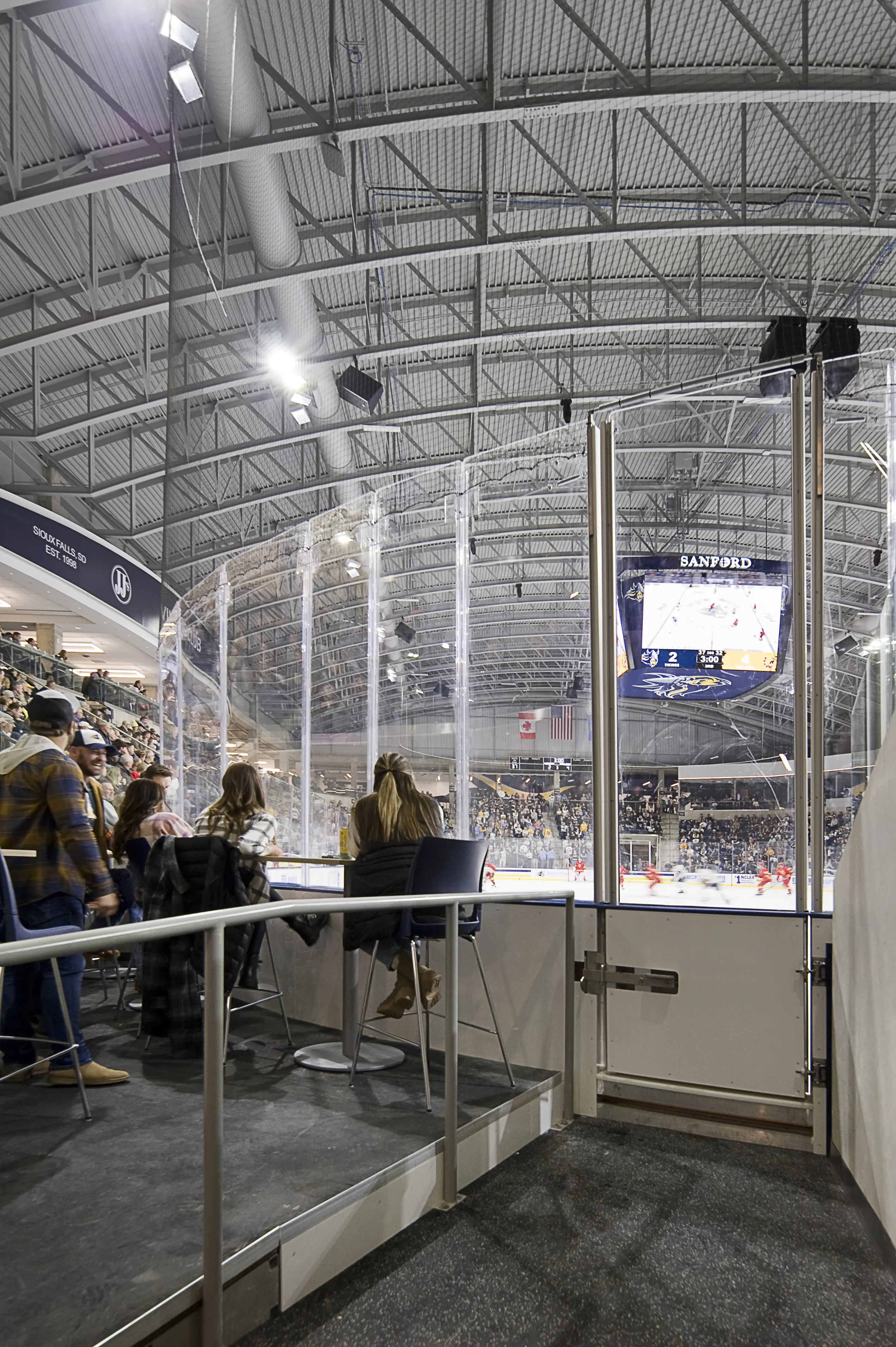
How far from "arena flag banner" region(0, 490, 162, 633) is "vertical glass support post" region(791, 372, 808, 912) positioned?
10861mm

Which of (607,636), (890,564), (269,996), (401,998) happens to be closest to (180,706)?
(269,996)

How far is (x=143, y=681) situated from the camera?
21625mm

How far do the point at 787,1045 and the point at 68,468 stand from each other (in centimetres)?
1436

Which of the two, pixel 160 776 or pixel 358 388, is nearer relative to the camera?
pixel 160 776

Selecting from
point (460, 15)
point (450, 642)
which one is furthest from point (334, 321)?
point (450, 642)

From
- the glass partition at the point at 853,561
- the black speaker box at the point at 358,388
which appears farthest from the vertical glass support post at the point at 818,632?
the black speaker box at the point at 358,388

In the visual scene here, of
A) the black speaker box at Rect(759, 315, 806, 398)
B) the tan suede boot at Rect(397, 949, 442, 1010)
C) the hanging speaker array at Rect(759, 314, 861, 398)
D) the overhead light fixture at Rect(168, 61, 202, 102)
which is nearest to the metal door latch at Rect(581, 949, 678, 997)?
the tan suede boot at Rect(397, 949, 442, 1010)

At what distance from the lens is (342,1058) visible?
3.53 m

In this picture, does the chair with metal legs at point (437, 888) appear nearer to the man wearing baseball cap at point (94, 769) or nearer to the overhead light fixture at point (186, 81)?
the man wearing baseball cap at point (94, 769)

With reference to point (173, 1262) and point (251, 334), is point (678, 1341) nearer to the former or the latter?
point (173, 1262)

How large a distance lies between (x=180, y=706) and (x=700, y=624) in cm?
447

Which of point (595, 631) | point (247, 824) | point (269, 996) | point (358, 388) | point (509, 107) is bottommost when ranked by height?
point (269, 996)

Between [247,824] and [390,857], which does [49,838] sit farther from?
[390,857]

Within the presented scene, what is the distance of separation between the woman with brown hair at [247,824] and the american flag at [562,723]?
4.02 feet
